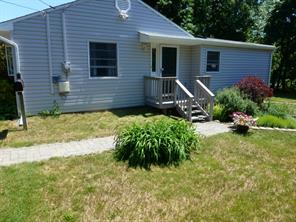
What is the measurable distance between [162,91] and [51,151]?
4.97m

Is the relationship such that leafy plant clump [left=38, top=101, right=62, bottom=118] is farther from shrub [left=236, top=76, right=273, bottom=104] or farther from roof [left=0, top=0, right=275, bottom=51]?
shrub [left=236, top=76, right=273, bottom=104]

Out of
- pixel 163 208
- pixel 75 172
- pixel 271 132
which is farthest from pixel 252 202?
pixel 271 132

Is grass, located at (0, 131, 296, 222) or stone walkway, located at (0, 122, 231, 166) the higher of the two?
stone walkway, located at (0, 122, 231, 166)

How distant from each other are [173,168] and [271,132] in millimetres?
4037

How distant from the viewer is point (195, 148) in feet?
18.8

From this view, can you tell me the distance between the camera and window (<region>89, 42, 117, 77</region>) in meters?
9.24

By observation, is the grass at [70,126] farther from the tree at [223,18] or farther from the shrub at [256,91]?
the tree at [223,18]

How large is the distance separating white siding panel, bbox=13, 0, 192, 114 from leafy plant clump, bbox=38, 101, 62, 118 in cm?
12

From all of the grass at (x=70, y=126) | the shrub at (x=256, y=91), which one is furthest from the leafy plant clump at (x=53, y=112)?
the shrub at (x=256, y=91)

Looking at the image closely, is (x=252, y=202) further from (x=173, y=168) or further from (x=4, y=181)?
(x=4, y=181)

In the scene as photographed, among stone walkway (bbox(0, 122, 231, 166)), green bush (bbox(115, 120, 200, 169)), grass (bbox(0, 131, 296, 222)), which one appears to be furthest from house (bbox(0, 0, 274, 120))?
grass (bbox(0, 131, 296, 222))

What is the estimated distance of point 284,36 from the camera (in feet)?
67.4

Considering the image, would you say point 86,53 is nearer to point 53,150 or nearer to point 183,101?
point 183,101

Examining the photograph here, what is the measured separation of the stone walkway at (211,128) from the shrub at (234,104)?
0.85 meters
